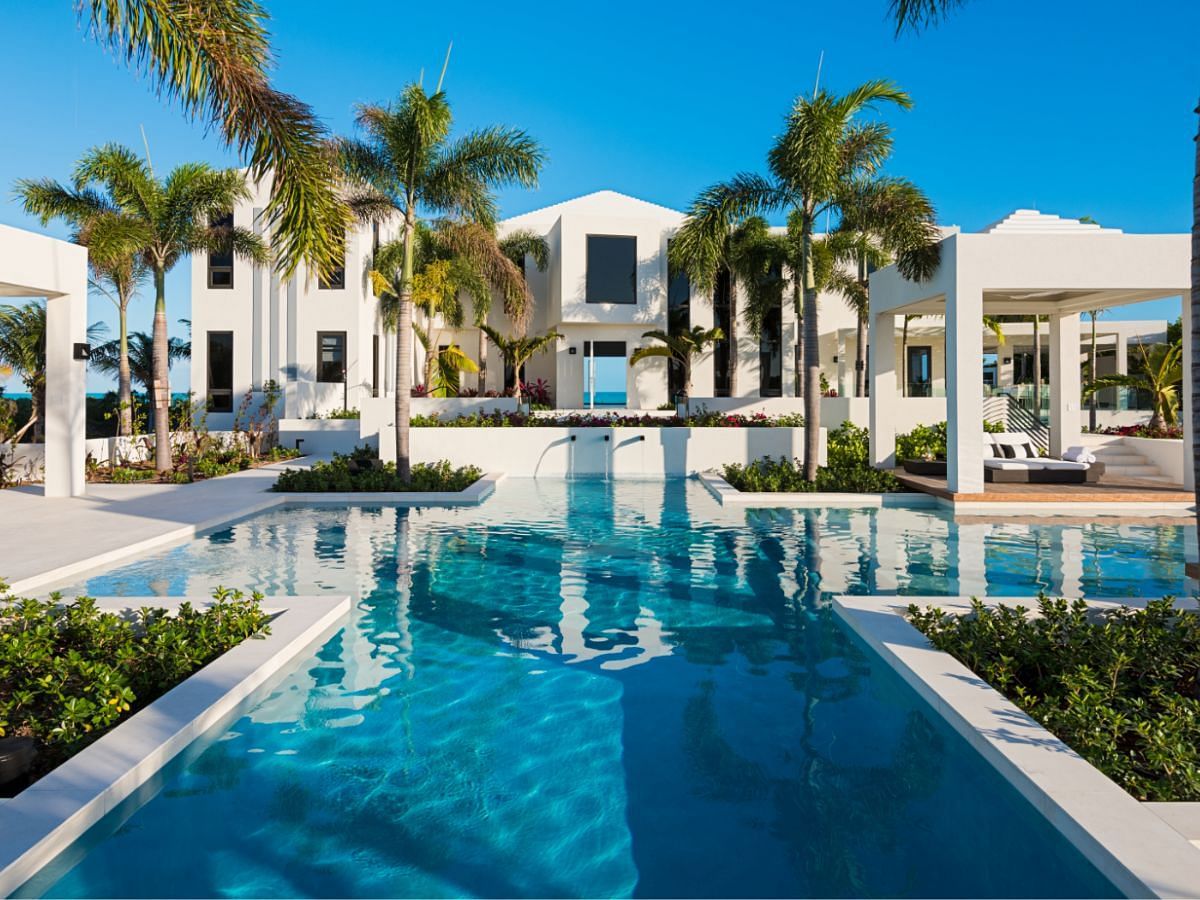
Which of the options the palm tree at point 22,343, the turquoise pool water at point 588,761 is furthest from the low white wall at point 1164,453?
the palm tree at point 22,343

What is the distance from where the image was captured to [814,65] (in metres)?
14.6

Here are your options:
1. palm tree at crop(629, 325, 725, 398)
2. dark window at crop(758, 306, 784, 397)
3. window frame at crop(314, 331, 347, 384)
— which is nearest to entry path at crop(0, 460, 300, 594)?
window frame at crop(314, 331, 347, 384)

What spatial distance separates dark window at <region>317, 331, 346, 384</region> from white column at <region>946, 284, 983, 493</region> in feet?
67.0

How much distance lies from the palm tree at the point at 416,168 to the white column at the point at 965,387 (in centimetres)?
794

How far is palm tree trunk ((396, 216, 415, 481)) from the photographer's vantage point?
1516 centimetres

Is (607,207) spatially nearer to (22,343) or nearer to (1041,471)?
(22,343)

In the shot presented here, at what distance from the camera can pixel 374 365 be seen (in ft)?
98.5

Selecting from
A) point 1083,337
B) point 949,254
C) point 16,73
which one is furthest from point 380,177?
point 1083,337

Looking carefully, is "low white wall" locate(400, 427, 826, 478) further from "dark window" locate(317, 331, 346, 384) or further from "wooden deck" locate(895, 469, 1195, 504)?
"dark window" locate(317, 331, 346, 384)

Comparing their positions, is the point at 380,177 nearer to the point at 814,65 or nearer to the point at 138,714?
the point at 814,65

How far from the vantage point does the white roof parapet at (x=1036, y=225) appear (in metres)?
14.2

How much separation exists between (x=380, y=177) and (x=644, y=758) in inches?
530

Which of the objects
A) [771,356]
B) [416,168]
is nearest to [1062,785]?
[416,168]

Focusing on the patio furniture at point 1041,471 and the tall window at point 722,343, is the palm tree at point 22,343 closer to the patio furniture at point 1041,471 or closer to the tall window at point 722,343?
the tall window at point 722,343
